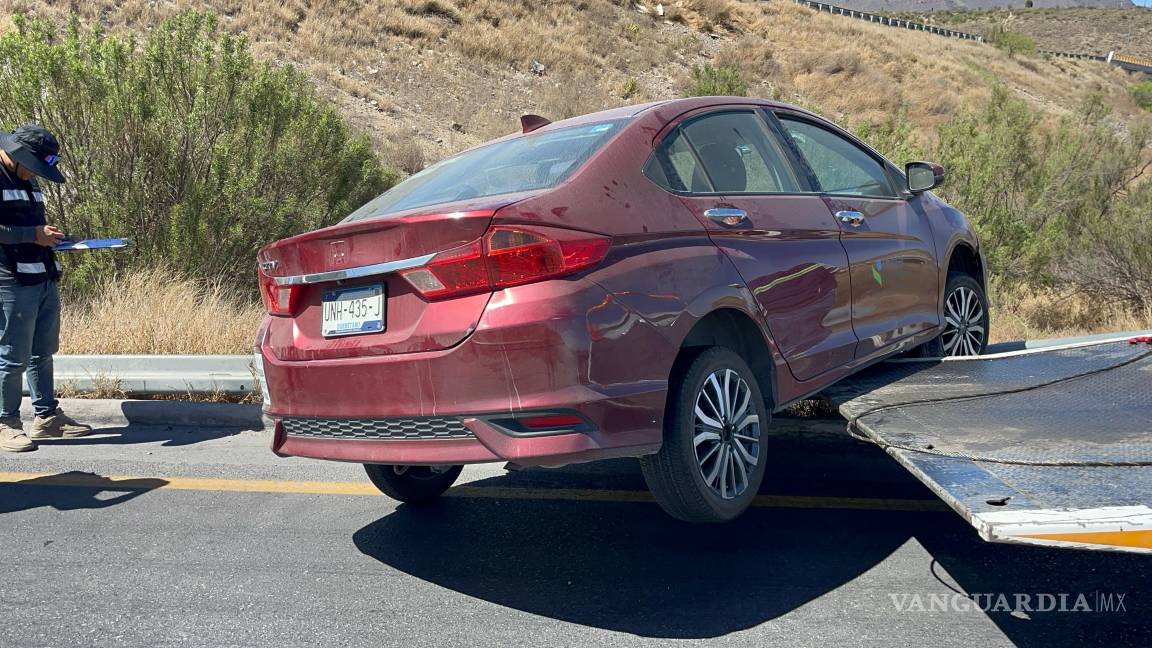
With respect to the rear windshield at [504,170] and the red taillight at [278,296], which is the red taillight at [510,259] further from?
the red taillight at [278,296]

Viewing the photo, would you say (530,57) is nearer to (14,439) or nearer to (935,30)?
(14,439)

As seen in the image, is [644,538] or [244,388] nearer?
[644,538]

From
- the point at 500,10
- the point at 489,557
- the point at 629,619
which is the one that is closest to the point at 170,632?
the point at 489,557

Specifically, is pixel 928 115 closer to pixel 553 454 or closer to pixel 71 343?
pixel 71 343

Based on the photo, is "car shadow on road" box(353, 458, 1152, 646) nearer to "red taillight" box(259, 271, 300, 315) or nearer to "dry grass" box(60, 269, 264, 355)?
"red taillight" box(259, 271, 300, 315)

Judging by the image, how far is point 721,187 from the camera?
406 cm

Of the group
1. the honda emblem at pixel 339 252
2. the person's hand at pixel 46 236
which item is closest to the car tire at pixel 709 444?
the honda emblem at pixel 339 252

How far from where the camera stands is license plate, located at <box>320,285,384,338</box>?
3.47 metres

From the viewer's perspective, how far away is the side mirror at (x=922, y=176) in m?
5.43

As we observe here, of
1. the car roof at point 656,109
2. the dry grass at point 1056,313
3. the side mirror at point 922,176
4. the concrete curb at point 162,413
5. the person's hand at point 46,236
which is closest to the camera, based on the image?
the car roof at point 656,109

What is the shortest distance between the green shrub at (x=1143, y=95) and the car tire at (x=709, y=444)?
6071 centimetres

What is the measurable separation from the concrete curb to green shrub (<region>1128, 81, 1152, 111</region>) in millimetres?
60357

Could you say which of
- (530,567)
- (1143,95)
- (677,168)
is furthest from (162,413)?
(1143,95)

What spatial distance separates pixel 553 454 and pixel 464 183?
1.41m
